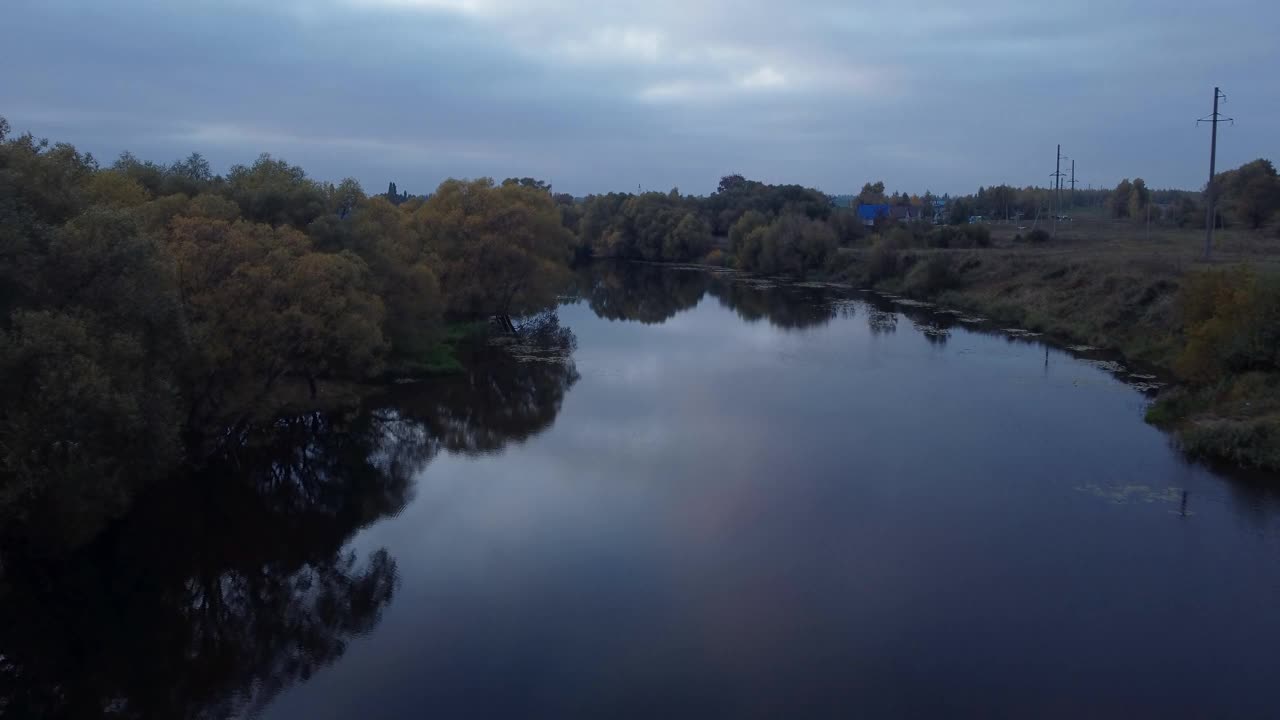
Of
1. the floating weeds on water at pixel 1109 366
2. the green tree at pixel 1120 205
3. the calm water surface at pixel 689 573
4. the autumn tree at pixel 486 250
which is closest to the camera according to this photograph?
the calm water surface at pixel 689 573

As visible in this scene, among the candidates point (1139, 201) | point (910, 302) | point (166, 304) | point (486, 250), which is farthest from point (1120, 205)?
point (166, 304)

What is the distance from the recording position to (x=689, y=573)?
44.0ft

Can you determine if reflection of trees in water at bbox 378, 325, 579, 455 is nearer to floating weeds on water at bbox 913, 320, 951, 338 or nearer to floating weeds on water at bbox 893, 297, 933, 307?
floating weeds on water at bbox 913, 320, 951, 338

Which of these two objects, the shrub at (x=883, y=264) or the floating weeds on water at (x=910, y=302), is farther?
the shrub at (x=883, y=264)

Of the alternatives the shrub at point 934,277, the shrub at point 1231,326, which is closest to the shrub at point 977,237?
the shrub at point 934,277

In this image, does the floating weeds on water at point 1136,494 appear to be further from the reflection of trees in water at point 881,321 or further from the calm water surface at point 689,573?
the reflection of trees in water at point 881,321

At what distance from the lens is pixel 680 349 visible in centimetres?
3253

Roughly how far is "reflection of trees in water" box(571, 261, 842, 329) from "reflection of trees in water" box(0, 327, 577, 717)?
2300 centimetres

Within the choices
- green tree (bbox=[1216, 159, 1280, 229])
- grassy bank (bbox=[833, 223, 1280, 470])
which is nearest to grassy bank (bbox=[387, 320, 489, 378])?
grassy bank (bbox=[833, 223, 1280, 470])

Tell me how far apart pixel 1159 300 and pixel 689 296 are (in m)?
24.1

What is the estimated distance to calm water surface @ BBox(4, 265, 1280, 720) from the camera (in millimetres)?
10562

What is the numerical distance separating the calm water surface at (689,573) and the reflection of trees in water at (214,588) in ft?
0.17

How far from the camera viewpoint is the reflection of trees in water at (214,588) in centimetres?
1075

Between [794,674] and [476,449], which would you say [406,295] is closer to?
[476,449]
